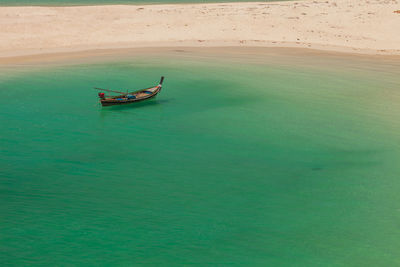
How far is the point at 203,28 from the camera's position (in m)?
44.2

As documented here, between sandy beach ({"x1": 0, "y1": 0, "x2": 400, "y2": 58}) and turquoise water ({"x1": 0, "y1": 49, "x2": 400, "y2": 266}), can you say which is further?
sandy beach ({"x1": 0, "y1": 0, "x2": 400, "y2": 58})

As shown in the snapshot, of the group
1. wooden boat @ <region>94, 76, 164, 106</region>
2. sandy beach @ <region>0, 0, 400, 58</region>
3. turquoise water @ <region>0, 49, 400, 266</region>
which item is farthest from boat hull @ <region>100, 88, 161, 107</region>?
sandy beach @ <region>0, 0, 400, 58</region>

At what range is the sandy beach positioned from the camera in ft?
131

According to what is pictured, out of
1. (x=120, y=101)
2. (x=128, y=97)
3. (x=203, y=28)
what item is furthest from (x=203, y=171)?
(x=203, y=28)

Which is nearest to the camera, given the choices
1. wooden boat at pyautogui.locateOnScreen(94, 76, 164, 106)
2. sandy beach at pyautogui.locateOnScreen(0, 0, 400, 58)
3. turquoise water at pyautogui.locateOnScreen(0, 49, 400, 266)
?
turquoise water at pyautogui.locateOnScreen(0, 49, 400, 266)

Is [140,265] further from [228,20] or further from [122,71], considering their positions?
[228,20]

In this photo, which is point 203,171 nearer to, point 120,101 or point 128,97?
point 128,97

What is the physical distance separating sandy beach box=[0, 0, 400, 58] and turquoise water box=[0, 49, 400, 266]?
8.85 meters

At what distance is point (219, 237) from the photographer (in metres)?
14.3

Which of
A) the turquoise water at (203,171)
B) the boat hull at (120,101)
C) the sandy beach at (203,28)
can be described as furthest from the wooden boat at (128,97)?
the sandy beach at (203,28)

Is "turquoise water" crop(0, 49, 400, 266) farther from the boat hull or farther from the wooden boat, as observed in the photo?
the wooden boat

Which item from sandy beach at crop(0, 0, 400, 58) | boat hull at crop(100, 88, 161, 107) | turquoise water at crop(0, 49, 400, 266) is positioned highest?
sandy beach at crop(0, 0, 400, 58)

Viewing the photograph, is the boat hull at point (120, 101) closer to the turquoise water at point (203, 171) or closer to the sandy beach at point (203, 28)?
the turquoise water at point (203, 171)

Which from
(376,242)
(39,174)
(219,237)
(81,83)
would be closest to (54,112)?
(81,83)
